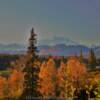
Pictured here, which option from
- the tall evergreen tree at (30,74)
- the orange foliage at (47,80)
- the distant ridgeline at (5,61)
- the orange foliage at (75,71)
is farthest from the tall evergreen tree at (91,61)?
the tall evergreen tree at (30,74)

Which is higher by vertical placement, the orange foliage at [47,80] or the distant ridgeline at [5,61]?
the distant ridgeline at [5,61]

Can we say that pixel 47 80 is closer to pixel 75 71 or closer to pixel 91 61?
pixel 75 71

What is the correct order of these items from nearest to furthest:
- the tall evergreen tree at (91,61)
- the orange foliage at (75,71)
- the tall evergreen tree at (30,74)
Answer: the tall evergreen tree at (30,74), the orange foliage at (75,71), the tall evergreen tree at (91,61)

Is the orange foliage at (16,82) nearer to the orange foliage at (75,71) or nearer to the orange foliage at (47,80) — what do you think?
the orange foliage at (47,80)

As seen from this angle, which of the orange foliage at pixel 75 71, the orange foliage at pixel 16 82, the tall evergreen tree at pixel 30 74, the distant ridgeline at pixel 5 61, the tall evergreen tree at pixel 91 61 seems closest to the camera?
the tall evergreen tree at pixel 30 74

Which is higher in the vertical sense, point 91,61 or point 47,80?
point 91,61

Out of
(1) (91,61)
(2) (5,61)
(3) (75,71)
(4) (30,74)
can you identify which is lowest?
(4) (30,74)

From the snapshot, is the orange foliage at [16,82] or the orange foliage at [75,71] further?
the orange foliage at [75,71]

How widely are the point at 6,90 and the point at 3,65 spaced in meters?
86.7

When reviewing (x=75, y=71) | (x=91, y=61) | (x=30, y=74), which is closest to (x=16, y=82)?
(x=75, y=71)

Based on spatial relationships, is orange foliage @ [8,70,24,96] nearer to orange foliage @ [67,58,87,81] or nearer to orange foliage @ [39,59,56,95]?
orange foliage @ [39,59,56,95]

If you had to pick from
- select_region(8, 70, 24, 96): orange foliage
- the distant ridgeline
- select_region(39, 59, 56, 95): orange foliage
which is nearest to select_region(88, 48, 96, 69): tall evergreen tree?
the distant ridgeline

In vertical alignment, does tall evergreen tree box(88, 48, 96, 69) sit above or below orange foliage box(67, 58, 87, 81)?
above

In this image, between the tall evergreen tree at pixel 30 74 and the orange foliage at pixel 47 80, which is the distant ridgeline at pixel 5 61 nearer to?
the orange foliage at pixel 47 80
